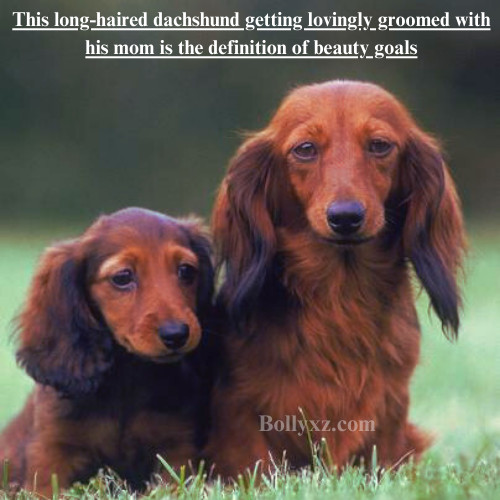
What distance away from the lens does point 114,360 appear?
526 cm

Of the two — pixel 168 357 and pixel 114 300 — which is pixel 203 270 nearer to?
pixel 114 300

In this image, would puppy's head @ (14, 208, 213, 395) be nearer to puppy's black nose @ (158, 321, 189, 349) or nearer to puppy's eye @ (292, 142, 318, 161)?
puppy's black nose @ (158, 321, 189, 349)

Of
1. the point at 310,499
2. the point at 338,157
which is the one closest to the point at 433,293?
the point at 338,157

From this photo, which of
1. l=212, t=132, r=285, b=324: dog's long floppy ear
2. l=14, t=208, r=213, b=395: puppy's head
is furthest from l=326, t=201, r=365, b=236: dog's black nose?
l=14, t=208, r=213, b=395: puppy's head

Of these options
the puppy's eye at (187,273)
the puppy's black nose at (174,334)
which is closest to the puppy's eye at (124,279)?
the puppy's eye at (187,273)

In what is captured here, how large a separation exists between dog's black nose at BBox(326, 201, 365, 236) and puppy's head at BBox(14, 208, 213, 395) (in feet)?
1.82

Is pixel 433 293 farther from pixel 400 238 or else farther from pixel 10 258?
pixel 10 258

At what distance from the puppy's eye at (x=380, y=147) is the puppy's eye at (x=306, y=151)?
181 millimetres

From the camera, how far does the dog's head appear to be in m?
4.98

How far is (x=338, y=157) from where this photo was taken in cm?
500

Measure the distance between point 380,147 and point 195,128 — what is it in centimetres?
289

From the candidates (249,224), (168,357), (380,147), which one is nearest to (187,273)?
(249,224)

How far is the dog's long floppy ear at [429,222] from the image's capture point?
5266 millimetres

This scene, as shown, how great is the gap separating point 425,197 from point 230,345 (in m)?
0.83
